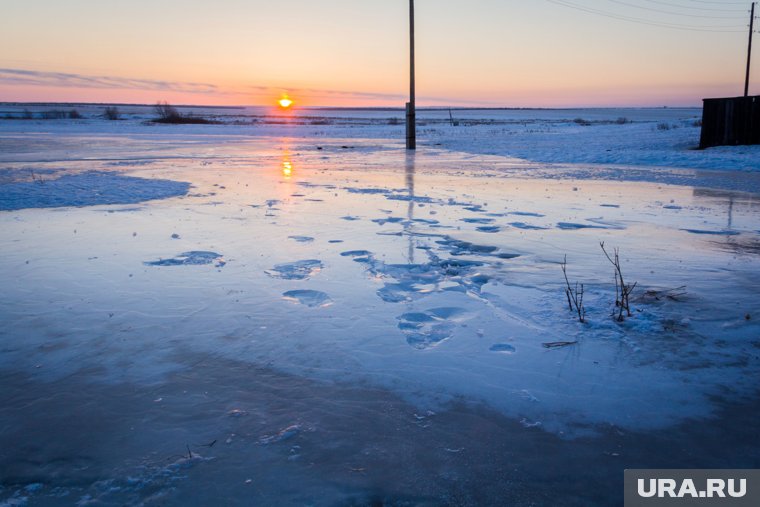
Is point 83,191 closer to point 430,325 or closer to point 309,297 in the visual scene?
point 309,297

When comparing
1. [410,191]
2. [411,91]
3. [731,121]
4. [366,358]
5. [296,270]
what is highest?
[411,91]

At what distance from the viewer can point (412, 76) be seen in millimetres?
21000

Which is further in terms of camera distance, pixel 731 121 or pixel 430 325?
pixel 731 121

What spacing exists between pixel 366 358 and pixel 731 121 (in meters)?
20.0

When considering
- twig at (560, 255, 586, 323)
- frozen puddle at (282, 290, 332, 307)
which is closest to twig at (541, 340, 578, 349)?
twig at (560, 255, 586, 323)

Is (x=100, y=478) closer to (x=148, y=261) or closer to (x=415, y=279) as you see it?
(x=415, y=279)

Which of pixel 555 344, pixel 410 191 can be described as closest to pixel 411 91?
pixel 410 191

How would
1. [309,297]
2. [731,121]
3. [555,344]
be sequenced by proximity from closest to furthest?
[555,344], [309,297], [731,121]

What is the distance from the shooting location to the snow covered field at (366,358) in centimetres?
222

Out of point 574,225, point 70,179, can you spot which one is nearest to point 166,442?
point 574,225

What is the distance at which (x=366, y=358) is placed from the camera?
322 cm

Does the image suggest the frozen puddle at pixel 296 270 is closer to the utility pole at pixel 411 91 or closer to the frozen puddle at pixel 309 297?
the frozen puddle at pixel 309 297

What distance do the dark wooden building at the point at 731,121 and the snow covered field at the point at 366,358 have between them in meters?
13.5

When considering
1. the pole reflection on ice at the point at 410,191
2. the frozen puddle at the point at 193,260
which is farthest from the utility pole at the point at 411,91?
the frozen puddle at the point at 193,260
